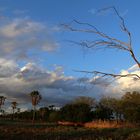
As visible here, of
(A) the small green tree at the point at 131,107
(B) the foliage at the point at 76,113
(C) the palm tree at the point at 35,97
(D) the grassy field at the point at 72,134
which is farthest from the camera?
(C) the palm tree at the point at 35,97

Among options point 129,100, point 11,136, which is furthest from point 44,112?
point 11,136

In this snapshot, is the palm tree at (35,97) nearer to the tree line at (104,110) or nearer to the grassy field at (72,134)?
the tree line at (104,110)

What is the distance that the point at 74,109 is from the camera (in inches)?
3086

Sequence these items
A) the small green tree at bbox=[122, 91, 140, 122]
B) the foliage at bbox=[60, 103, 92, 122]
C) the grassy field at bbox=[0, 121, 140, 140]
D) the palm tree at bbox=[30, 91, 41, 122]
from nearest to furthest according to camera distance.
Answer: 1. the grassy field at bbox=[0, 121, 140, 140]
2. the small green tree at bbox=[122, 91, 140, 122]
3. the foliage at bbox=[60, 103, 92, 122]
4. the palm tree at bbox=[30, 91, 41, 122]

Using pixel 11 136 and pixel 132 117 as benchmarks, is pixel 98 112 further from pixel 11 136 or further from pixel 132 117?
pixel 11 136

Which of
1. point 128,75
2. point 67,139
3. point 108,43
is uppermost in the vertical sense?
point 108,43

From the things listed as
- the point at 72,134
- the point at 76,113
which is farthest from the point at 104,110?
the point at 72,134

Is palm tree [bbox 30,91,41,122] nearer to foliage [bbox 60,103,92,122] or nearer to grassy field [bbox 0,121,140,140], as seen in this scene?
foliage [bbox 60,103,92,122]

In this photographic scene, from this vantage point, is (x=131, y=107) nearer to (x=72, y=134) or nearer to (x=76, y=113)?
(x=76, y=113)

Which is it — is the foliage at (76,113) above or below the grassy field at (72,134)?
above

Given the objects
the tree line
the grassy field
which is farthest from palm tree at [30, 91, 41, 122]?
the grassy field

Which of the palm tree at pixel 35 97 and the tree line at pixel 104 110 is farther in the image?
the palm tree at pixel 35 97

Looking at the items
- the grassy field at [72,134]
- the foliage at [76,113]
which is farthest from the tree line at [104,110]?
the grassy field at [72,134]

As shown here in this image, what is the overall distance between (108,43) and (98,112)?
6570 centimetres
